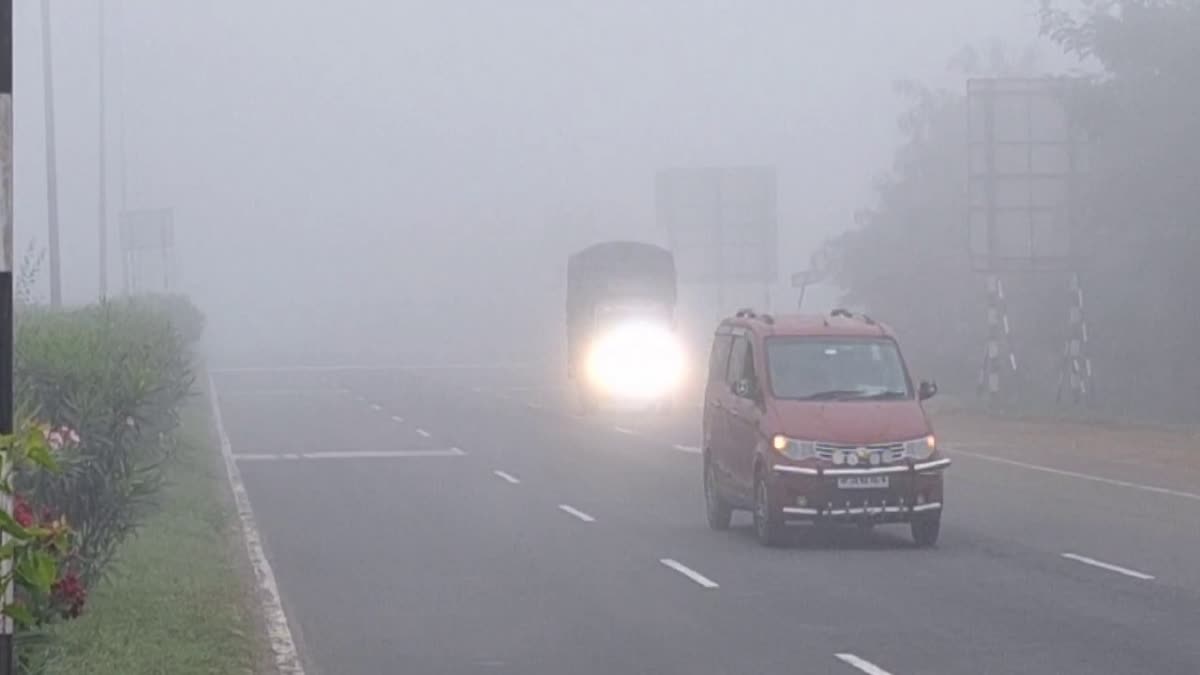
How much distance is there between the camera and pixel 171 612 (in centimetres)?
1430

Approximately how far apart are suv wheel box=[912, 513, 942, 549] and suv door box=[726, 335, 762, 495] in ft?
5.05

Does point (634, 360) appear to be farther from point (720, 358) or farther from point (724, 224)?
point (720, 358)

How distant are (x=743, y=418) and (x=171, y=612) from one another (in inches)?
Answer: 293

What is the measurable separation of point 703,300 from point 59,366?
7501cm

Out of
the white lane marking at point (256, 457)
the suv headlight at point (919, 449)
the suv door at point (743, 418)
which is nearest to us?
the suv headlight at point (919, 449)

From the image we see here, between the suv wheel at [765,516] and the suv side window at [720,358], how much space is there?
2406mm

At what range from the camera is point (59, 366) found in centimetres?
1532

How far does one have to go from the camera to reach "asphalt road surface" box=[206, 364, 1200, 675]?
13352 mm

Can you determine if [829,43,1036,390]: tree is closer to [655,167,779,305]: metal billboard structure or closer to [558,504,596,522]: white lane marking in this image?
[655,167,779,305]: metal billboard structure

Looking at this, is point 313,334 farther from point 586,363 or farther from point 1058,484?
point 1058,484

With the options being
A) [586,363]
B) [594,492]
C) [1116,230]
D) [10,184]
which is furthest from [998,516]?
[586,363]

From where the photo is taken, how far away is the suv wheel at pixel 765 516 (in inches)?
760

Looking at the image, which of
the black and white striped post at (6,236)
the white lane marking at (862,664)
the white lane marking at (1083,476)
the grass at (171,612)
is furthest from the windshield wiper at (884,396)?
the black and white striped post at (6,236)

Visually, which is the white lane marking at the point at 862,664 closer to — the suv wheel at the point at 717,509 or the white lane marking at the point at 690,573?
the white lane marking at the point at 690,573
